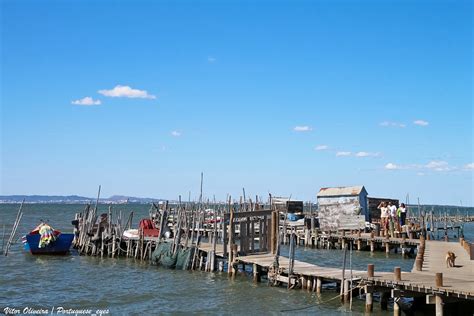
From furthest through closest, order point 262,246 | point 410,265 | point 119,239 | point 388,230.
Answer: point 388,230 → point 119,239 → point 410,265 → point 262,246

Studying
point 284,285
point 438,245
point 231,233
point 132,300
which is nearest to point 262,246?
point 231,233

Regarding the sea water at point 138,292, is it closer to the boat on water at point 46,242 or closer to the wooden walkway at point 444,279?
the boat on water at point 46,242

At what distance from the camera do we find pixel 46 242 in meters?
29.9

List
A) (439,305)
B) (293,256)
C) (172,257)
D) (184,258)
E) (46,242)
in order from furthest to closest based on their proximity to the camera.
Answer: (46,242) < (172,257) < (184,258) < (293,256) < (439,305)

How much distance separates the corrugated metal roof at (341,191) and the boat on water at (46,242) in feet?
62.8

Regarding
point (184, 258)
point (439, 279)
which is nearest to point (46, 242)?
point (184, 258)

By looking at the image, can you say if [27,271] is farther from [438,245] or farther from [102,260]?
[438,245]

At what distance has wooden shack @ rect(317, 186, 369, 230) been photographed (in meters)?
38.2

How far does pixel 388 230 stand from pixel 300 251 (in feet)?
19.6

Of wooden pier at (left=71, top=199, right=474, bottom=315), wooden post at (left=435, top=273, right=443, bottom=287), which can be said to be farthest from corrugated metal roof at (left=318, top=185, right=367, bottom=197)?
wooden post at (left=435, top=273, right=443, bottom=287)

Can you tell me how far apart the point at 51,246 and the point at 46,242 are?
15.2 inches

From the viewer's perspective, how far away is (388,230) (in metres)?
34.5

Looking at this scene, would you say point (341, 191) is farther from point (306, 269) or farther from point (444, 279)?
point (444, 279)

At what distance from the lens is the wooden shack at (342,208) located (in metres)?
38.2
